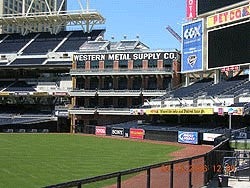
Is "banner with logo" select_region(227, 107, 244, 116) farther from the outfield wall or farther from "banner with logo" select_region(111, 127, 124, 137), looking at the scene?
"banner with logo" select_region(111, 127, 124, 137)

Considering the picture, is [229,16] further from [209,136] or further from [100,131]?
[100,131]

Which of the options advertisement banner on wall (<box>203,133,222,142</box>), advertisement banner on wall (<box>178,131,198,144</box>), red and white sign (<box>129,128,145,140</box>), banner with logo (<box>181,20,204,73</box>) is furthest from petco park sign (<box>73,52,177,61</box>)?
advertisement banner on wall (<box>203,133,222,142</box>)

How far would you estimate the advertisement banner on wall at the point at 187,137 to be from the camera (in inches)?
1678

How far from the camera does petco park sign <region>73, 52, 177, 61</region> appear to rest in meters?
67.0

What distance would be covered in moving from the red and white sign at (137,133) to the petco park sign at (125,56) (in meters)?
17.8

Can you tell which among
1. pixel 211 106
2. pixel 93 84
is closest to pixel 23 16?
pixel 93 84

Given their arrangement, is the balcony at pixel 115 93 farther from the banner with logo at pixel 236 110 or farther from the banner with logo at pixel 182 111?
the banner with logo at pixel 236 110

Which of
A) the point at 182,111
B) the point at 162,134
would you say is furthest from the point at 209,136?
the point at 182,111

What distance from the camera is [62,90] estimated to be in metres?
72.6

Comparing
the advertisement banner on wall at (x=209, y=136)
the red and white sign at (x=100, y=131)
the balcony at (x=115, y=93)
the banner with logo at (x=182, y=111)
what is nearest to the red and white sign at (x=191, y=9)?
the banner with logo at (x=182, y=111)

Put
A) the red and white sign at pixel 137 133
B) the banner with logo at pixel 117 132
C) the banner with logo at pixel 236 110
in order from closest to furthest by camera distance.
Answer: the banner with logo at pixel 236 110 < the red and white sign at pixel 137 133 < the banner with logo at pixel 117 132

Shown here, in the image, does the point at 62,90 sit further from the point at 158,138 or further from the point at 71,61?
the point at 158,138

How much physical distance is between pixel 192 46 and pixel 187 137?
44.2ft

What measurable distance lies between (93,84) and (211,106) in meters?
30.8
